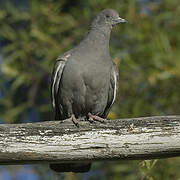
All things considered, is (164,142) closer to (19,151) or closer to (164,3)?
(19,151)

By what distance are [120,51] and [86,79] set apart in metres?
1.52

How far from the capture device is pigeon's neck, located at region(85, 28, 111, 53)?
4.71 meters

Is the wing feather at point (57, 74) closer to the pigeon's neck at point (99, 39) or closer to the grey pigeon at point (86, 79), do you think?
the grey pigeon at point (86, 79)

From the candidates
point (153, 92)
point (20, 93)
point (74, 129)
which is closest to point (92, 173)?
point (153, 92)

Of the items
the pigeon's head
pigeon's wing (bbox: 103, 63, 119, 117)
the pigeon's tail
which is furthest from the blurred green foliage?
the pigeon's tail

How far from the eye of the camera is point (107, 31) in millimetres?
4953

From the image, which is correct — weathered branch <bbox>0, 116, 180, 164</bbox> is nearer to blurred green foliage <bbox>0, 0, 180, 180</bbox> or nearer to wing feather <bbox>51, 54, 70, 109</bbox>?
wing feather <bbox>51, 54, 70, 109</bbox>

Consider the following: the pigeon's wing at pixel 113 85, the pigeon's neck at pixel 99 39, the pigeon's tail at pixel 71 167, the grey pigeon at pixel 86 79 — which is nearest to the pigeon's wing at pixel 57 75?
the grey pigeon at pixel 86 79

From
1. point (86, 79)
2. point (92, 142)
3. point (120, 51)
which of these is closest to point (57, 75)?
point (86, 79)

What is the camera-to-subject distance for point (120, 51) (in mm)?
5988

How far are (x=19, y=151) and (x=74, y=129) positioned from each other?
1.07ft

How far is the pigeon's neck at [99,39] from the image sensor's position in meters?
4.71

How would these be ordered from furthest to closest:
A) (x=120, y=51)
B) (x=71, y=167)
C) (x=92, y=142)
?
(x=120, y=51), (x=71, y=167), (x=92, y=142)

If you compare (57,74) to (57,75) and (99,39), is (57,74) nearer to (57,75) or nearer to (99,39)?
(57,75)
